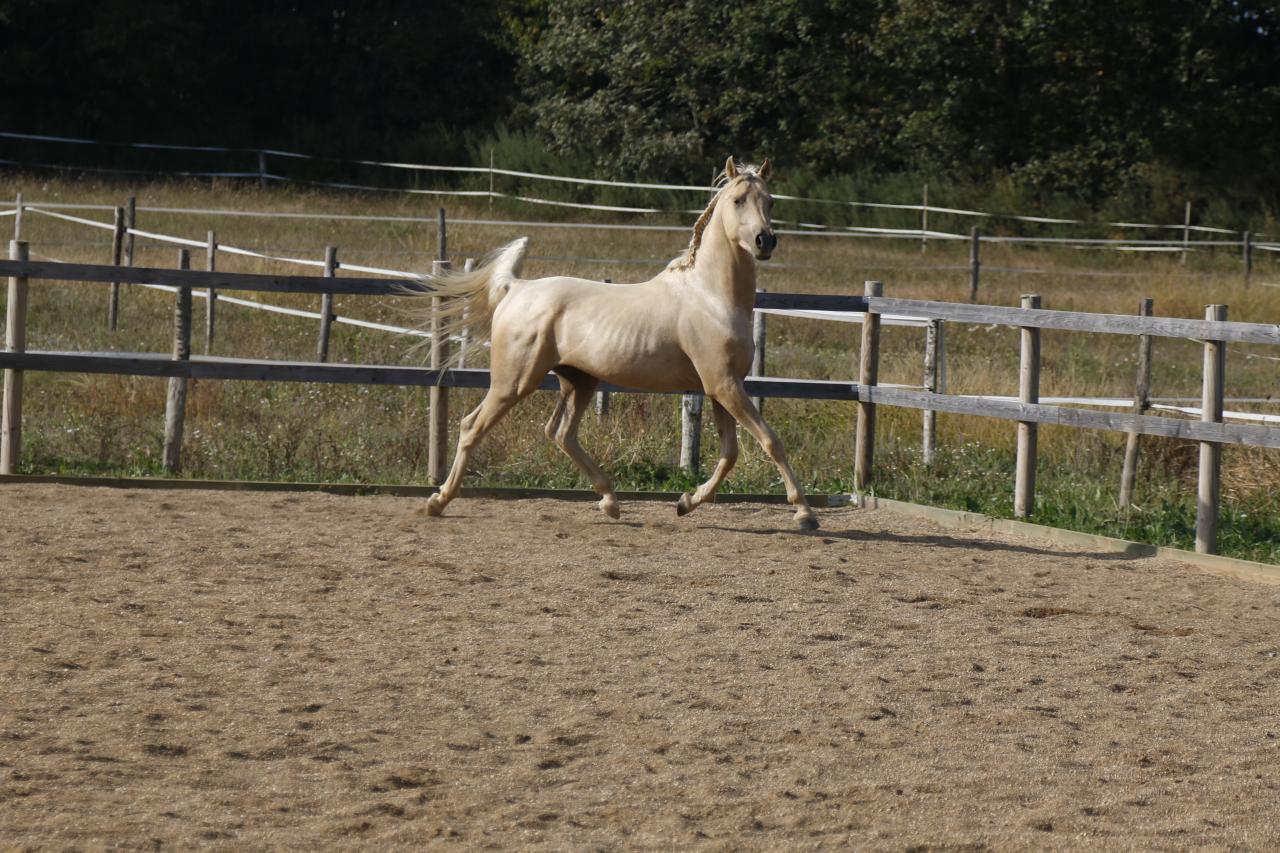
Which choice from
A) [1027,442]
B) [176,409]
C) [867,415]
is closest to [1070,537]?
[1027,442]

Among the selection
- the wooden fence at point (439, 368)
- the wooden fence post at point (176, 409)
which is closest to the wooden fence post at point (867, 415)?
the wooden fence at point (439, 368)

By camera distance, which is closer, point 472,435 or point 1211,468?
point 1211,468

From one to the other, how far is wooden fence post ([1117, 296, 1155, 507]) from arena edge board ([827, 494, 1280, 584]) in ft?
2.84

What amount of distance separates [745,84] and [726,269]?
91.6 ft

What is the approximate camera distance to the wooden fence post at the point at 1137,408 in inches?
389

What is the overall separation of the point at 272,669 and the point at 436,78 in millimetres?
39532

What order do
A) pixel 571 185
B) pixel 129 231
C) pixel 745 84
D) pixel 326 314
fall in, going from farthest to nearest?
pixel 745 84
pixel 571 185
pixel 129 231
pixel 326 314

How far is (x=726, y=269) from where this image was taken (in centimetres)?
852

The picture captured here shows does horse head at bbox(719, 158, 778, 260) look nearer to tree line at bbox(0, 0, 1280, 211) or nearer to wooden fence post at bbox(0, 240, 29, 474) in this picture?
wooden fence post at bbox(0, 240, 29, 474)

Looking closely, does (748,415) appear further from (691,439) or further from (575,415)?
(691,439)

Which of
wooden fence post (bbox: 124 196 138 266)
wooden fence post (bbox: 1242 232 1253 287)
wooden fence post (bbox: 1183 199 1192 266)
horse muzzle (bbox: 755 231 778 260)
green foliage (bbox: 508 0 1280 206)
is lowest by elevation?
horse muzzle (bbox: 755 231 778 260)

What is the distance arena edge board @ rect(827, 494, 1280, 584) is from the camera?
799cm

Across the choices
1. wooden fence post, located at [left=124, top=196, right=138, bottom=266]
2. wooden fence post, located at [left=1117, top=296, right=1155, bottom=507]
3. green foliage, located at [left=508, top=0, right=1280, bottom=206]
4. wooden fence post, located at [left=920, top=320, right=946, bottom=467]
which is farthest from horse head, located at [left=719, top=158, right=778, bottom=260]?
green foliage, located at [left=508, top=0, right=1280, bottom=206]

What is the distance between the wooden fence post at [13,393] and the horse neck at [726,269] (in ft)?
13.6
